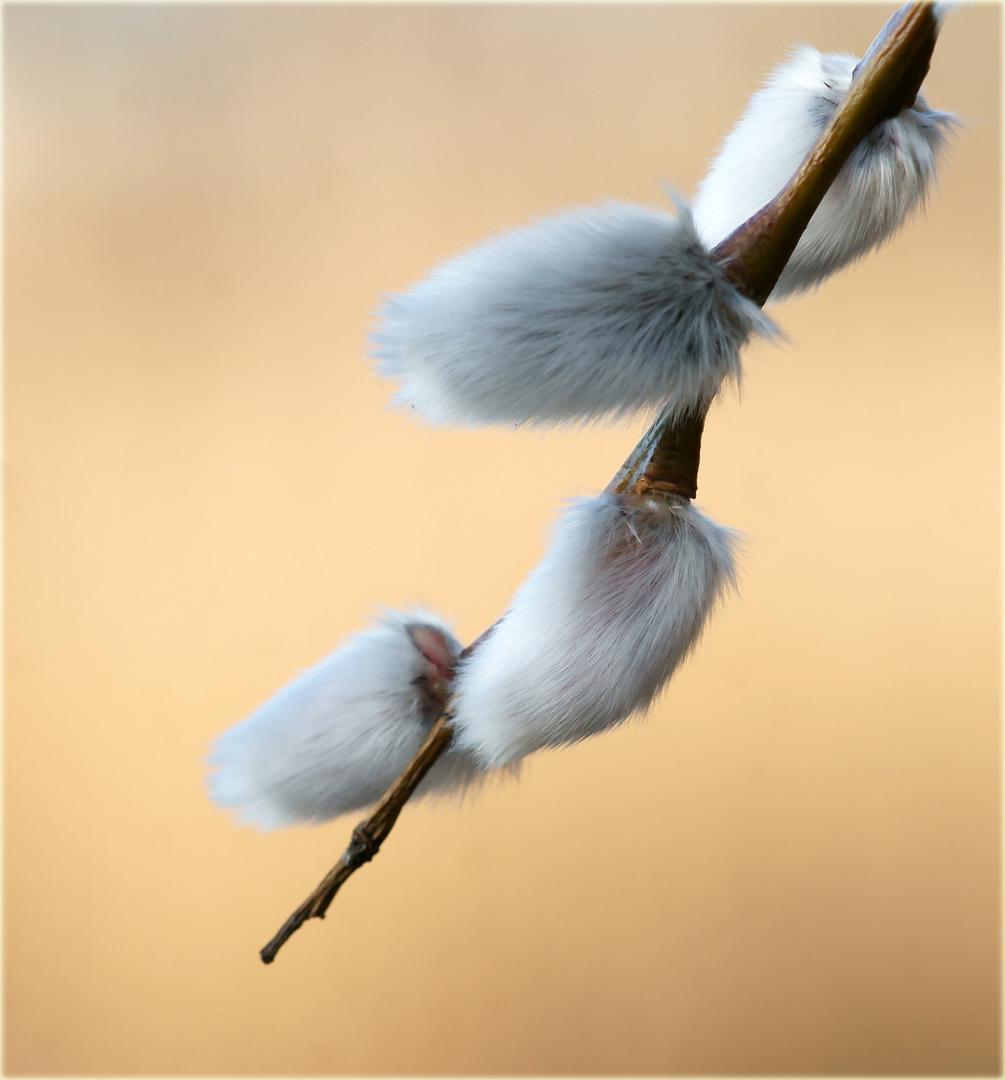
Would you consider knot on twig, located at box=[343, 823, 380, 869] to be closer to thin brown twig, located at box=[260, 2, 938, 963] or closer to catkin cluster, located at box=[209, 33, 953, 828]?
catkin cluster, located at box=[209, 33, 953, 828]

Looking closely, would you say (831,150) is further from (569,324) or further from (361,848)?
(361,848)

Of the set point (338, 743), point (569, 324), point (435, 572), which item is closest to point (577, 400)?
point (569, 324)

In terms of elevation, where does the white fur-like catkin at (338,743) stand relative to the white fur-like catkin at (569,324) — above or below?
below

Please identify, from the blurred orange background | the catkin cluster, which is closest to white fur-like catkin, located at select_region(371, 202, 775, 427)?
the catkin cluster

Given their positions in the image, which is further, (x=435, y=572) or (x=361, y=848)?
(x=435, y=572)

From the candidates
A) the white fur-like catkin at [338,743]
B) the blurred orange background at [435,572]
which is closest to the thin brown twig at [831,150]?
the white fur-like catkin at [338,743]

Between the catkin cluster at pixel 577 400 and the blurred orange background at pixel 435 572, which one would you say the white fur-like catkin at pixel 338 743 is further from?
the blurred orange background at pixel 435 572
